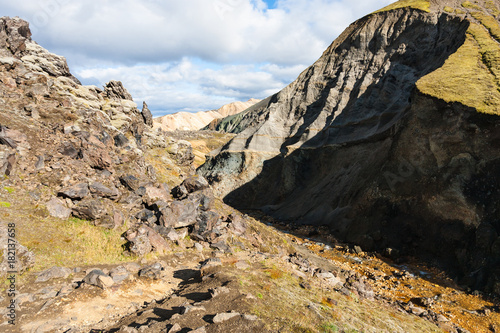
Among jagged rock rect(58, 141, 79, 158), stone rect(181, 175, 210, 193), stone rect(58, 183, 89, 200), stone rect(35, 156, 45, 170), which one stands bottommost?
stone rect(181, 175, 210, 193)

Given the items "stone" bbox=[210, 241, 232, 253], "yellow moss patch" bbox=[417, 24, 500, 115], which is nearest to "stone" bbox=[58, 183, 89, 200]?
"stone" bbox=[210, 241, 232, 253]

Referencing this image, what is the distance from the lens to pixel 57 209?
1452 cm

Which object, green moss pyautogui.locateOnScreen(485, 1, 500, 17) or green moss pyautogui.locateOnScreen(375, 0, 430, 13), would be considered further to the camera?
green moss pyautogui.locateOnScreen(375, 0, 430, 13)

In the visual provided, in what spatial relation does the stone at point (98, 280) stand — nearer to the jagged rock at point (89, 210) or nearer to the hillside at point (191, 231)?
the hillside at point (191, 231)

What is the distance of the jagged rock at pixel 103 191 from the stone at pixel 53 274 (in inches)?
225

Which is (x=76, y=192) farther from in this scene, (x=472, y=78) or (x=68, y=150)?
(x=472, y=78)

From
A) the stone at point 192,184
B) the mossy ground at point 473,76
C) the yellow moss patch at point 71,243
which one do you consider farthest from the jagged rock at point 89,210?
the mossy ground at point 473,76

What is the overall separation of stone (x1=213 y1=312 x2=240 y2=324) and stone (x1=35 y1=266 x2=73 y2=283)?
24.6 feet

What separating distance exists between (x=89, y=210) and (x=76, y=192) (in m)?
1.41

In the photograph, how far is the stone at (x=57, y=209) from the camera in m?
14.3

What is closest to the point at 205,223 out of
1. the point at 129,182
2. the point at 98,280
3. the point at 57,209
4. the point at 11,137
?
the point at 129,182

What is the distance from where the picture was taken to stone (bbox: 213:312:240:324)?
25.7 ft

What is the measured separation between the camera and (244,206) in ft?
161

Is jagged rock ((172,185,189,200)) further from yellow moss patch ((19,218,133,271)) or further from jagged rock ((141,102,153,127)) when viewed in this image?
jagged rock ((141,102,153,127))
